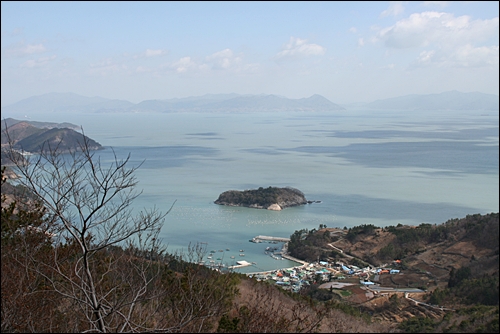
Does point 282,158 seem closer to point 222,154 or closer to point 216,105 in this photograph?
point 222,154

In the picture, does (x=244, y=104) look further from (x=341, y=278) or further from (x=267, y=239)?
→ (x=341, y=278)

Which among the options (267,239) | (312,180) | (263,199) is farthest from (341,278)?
(312,180)

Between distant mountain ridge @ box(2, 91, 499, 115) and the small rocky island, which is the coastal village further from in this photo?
distant mountain ridge @ box(2, 91, 499, 115)

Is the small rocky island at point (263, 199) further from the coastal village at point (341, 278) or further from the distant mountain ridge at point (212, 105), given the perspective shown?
the distant mountain ridge at point (212, 105)

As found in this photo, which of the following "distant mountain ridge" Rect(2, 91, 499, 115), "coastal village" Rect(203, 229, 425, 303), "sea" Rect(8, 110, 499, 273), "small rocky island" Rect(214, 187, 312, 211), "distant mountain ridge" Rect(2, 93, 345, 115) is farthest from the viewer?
"distant mountain ridge" Rect(2, 93, 345, 115)

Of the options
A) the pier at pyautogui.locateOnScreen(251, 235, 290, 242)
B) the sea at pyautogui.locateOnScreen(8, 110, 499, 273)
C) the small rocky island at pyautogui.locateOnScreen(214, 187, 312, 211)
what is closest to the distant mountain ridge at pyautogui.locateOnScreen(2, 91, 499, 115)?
the sea at pyautogui.locateOnScreen(8, 110, 499, 273)

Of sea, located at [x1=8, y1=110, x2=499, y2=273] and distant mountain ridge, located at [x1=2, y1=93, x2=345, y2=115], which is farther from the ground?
distant mountain ridge, located at [x1=2, y1=93, x2=345, y2=115]
